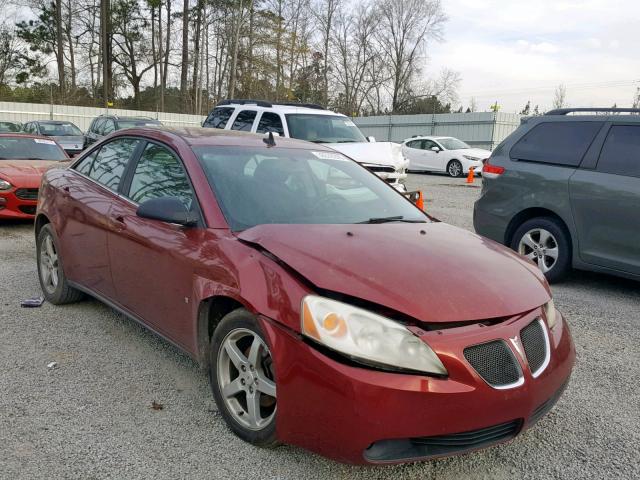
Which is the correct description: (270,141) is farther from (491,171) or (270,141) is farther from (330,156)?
(491,171)

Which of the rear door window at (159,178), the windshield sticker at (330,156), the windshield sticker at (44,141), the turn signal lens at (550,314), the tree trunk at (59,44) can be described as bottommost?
the turn signal lens at (550,314)

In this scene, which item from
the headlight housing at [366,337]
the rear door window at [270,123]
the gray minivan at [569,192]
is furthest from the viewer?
the rear door window at [270,123]

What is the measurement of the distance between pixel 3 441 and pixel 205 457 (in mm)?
1005

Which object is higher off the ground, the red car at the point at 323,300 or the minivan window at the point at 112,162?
the minivan window at the point at 112,162

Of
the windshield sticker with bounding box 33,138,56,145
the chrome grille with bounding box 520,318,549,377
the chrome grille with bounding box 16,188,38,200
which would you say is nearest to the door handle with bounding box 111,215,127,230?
the chrome grille with bounding box 520,318,549,377

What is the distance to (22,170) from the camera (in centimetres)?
869

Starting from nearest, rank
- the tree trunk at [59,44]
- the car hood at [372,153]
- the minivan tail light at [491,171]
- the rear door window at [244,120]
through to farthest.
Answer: the minivan tail light at [491,171] < the car hood at [372,153] < the rear door window at [244,120] < the tree trunk at [59,44]

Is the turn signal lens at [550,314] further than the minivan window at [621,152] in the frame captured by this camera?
No

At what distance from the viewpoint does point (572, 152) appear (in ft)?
19.5

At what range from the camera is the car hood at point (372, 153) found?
1026 cm

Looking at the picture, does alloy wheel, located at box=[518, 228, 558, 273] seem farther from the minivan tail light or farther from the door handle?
the door handle

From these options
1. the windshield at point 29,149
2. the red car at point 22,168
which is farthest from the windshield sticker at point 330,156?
the windshield at point 29,149

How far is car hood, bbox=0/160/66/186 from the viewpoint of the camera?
8328 millimetres

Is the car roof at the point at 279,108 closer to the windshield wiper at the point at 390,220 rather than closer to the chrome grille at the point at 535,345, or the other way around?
the windshield wiper at the point at 390,220
